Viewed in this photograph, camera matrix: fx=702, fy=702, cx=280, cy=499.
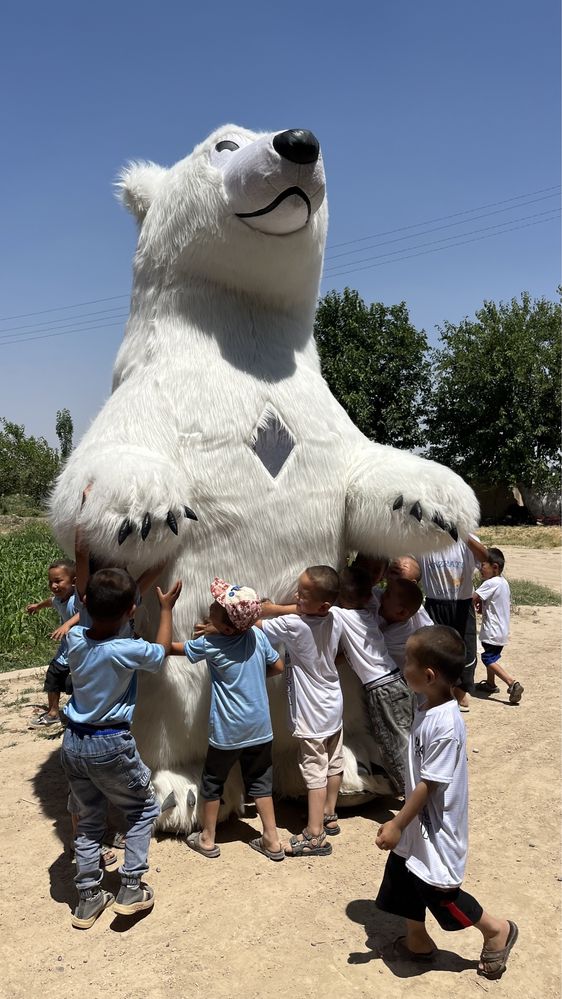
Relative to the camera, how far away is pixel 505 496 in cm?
2095

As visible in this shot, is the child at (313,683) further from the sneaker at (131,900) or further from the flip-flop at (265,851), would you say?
the sneaker at (131,900)

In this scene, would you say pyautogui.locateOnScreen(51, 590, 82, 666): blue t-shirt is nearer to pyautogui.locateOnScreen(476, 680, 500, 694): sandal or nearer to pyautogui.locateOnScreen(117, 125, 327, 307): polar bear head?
pyautogui.locateOnScreen(117, 125, 327, 307): polar bear head

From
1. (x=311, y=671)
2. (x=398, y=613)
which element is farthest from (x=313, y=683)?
(x=398, y=613)

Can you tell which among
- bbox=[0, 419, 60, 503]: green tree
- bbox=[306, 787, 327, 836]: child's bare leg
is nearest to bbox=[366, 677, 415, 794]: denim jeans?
bbox=[306, 787, 327, 836]: child's bare leg

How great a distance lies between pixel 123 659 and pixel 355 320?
17589 mm

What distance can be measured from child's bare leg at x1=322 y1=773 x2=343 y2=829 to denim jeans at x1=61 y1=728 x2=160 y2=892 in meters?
0.79

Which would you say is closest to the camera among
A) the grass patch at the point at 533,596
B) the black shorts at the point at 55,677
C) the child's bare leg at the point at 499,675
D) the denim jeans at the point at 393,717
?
the denim jeans at the point at 393,717

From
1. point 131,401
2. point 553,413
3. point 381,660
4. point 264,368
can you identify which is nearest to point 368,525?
point 381,660

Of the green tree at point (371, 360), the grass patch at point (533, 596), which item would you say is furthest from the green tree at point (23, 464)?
the grass patch at point (533, 596)

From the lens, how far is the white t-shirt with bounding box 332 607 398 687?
281cm

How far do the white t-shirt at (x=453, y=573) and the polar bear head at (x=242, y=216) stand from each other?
1.88 m

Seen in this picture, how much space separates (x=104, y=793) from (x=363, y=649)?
1103mm

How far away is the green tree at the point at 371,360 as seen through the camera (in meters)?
18.3

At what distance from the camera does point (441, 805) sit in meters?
1.94
